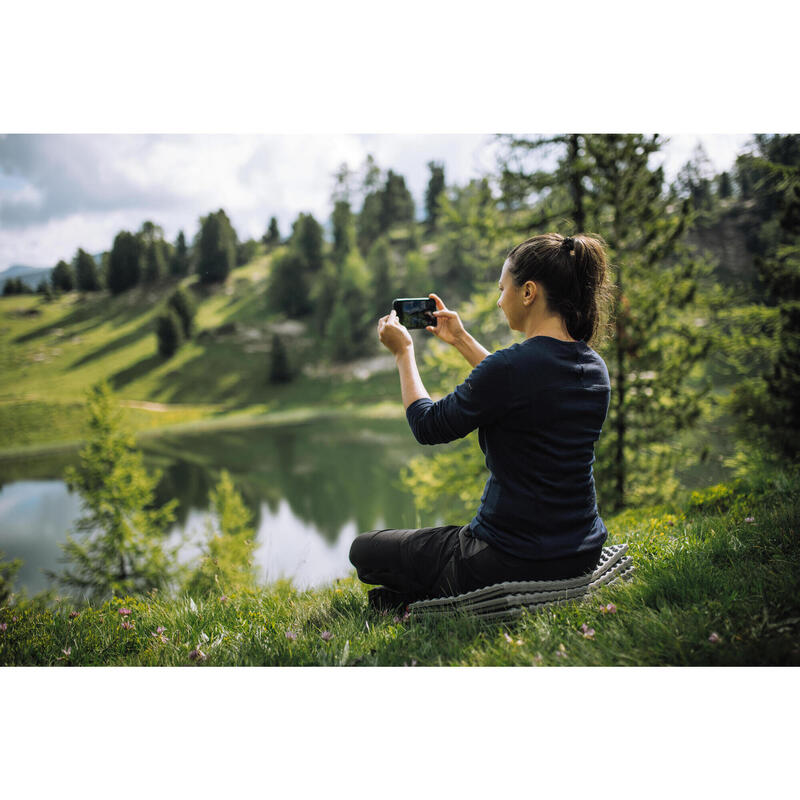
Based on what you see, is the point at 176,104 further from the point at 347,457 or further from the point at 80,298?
the point at 347,457

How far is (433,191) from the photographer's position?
2172 cm

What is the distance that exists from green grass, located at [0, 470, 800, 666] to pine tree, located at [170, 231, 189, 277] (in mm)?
23360

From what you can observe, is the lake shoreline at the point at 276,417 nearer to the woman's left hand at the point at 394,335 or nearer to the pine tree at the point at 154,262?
the pine tree at the point at 154,262

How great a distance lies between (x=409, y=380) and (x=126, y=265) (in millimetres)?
22250

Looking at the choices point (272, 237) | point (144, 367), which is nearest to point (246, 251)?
point (272, 237)

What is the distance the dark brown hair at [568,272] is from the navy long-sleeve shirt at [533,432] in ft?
0.52

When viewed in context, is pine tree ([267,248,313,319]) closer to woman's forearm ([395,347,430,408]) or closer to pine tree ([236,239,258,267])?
pine tree ([236,239,258,267])

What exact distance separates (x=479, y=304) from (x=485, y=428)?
6668 millimetres

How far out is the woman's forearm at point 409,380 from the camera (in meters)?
2.09

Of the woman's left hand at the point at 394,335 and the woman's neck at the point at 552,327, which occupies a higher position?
the woman's neck at the point at 552,327

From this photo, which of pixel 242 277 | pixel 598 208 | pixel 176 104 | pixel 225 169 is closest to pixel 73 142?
pixel 176 104

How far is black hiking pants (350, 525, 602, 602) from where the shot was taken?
6.65 feet

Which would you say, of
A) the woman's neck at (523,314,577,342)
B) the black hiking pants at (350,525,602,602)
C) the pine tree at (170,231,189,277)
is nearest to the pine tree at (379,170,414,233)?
the pine tree at (170,231,189,277)

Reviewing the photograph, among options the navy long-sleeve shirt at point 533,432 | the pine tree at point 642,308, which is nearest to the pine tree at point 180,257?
the pine tree at point 642,308
